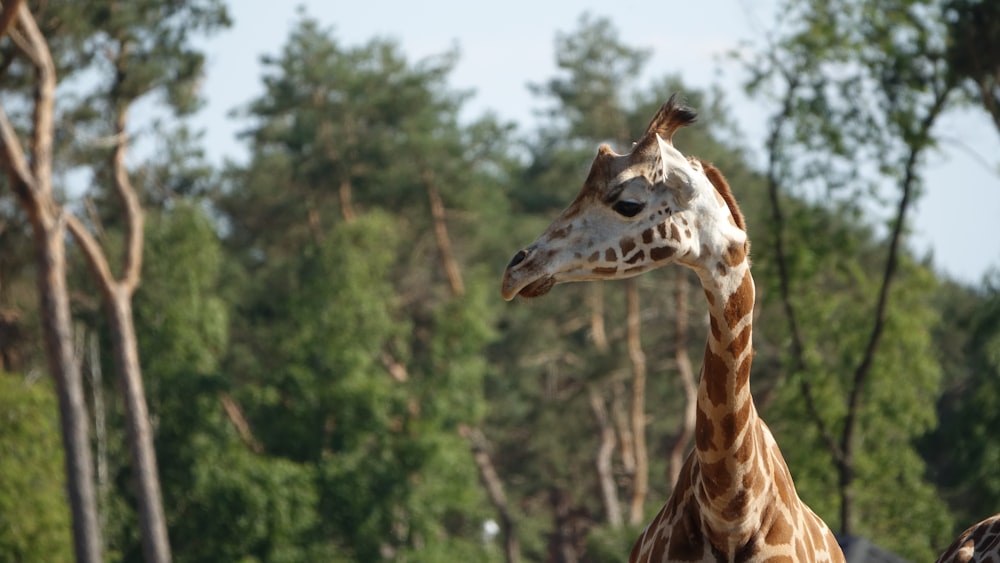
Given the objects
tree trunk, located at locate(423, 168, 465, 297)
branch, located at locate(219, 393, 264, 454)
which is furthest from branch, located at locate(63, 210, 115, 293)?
tree trunk, located at locate(423, 168, 465, 297)

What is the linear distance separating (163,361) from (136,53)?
22.0 feet

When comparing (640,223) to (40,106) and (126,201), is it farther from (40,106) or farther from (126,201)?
(126,201)

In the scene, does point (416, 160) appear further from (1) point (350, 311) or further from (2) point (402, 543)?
(2) point (402, 543)

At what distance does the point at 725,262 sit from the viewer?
5434mm

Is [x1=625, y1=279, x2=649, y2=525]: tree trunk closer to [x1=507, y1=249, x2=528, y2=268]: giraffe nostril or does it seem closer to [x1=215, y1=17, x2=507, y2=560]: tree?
[x1=215, y1=17, x2=507, y2=560]: tree

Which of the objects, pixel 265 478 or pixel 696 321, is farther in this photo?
pixel 696 321

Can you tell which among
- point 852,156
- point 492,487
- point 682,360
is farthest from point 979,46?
point 492,487

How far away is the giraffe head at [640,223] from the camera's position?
5.17m

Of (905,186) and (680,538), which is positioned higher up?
(905,186)

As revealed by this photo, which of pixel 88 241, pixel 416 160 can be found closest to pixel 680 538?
pixel 88 241

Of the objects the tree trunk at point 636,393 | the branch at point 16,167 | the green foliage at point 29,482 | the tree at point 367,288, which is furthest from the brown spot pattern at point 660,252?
the tree trunk at point 636,393

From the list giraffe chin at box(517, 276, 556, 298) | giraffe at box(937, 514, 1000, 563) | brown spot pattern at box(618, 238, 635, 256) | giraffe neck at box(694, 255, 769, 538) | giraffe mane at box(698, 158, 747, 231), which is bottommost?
giraffe at box(937, 514, 1000, 563)

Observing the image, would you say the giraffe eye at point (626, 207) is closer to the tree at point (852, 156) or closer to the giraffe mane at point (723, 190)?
the giraffe mane at point (723, 190)

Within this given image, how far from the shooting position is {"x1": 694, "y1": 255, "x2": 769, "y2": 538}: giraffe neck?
545cm
